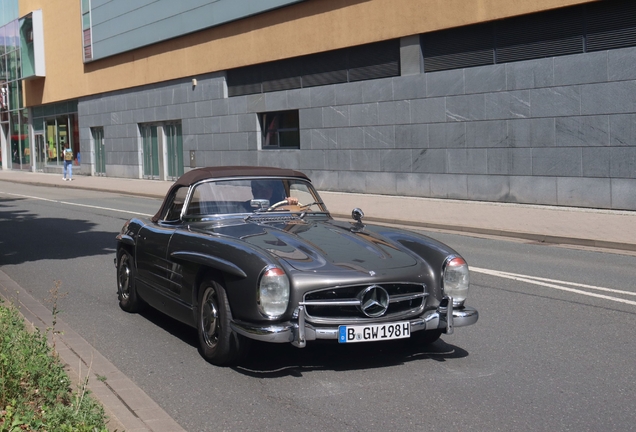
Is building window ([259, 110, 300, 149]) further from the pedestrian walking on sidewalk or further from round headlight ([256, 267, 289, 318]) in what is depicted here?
round headlight ([256, 267, 289, 318])

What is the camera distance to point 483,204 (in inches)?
824

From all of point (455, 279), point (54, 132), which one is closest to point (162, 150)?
point (54, 132)

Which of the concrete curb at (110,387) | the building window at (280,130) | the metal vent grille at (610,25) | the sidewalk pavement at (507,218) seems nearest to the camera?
the concrete curb at (110,387)

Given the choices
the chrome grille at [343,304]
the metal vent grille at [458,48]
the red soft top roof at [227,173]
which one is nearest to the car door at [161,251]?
the red soft top roof at [227,173]

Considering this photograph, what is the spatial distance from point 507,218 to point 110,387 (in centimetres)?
1336

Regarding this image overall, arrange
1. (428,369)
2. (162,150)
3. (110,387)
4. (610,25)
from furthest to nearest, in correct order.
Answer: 1. (162,150)
2. (610,25)
3. (428,369)
4. (110,387)

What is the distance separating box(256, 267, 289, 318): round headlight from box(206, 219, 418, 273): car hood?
0.18m

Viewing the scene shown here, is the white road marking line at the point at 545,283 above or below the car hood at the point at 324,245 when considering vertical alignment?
below

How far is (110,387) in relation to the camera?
534cm

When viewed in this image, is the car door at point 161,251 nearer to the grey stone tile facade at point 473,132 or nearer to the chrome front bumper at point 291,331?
the chrome front bumper at point 291,331

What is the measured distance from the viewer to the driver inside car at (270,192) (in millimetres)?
7340

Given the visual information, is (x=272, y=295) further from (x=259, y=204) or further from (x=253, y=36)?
(x=253, y=36)

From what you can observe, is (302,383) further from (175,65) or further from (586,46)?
(175,65)

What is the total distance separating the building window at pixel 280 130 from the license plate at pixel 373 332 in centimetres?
2317
